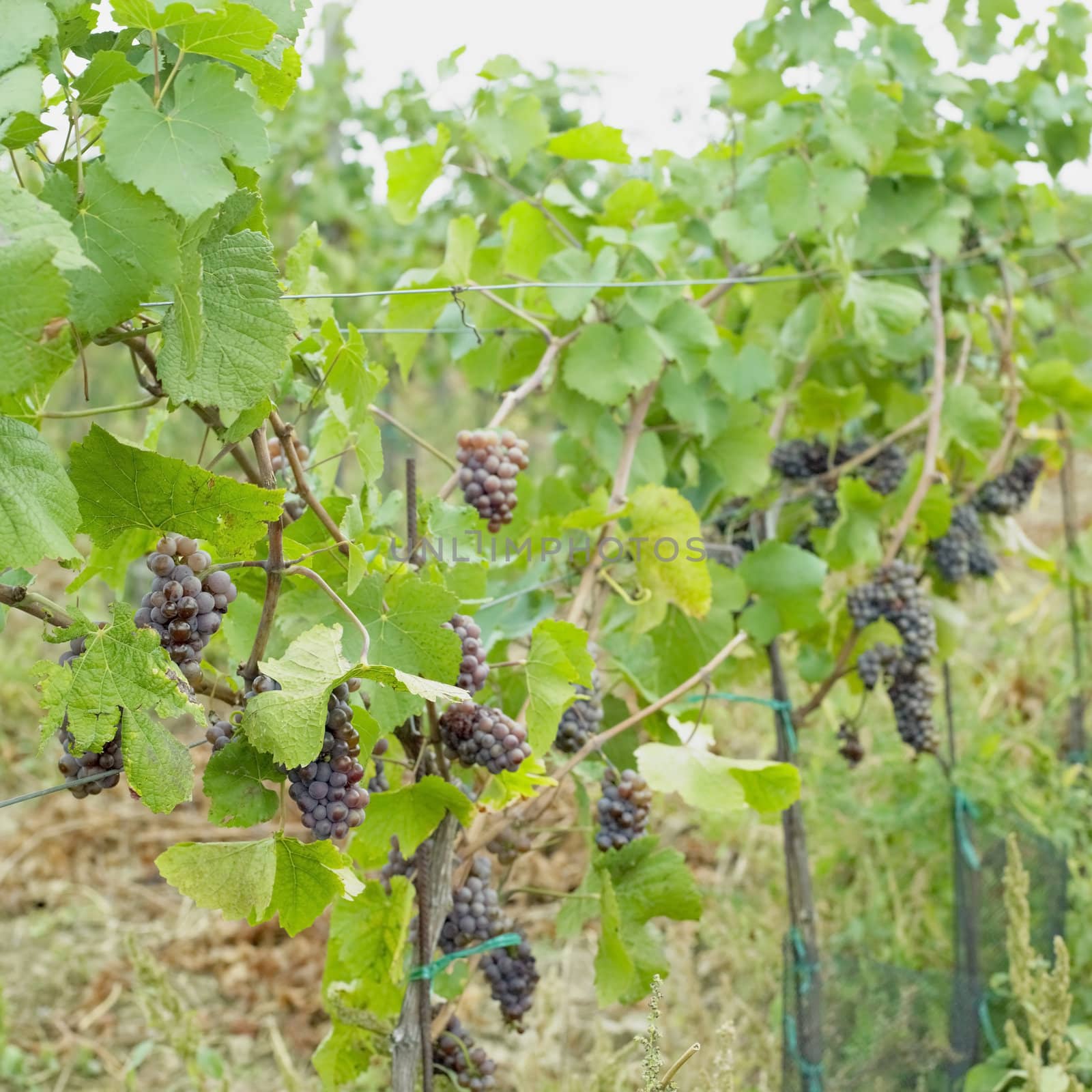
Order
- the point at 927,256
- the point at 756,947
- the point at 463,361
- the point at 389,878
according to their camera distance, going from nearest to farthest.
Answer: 1. the point at 389,878
2. the point at 463,361
3. the point at 927,256
4. the point at 756,947

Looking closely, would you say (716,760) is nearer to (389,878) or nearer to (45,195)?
(389,878)

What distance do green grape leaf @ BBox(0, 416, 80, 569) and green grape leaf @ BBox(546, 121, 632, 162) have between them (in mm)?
1159

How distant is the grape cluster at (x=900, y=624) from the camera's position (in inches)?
81.9

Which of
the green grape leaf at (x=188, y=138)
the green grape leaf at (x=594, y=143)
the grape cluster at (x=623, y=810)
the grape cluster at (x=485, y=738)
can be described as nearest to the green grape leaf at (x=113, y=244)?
the green grape leaf at (x=188, y=138)

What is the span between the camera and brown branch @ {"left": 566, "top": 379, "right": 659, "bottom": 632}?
5.42 feet

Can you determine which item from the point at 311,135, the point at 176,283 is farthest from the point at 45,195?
the point at 311,135

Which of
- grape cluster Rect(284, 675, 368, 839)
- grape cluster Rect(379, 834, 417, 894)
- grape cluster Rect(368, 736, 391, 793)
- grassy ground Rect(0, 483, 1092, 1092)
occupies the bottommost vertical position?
grassy ground Rect(0, 483, 1092, 1092)

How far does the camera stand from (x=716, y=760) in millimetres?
1413

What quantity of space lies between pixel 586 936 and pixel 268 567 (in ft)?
7.91

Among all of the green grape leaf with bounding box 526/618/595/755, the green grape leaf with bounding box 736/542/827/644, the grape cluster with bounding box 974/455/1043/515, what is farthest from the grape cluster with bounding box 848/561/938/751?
the green grape leaf with bounding box 526/618/595/755

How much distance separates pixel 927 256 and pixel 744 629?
0.88 meters

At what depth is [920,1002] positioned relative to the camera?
235 centimetres

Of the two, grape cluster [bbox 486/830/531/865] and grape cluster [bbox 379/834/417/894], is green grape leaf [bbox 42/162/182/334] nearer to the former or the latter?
grape cluster [bbox 379/834/417/894]

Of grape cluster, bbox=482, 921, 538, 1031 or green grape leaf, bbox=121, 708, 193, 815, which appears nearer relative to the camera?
green grape leaf, bbox=121, 708, 193, 815
